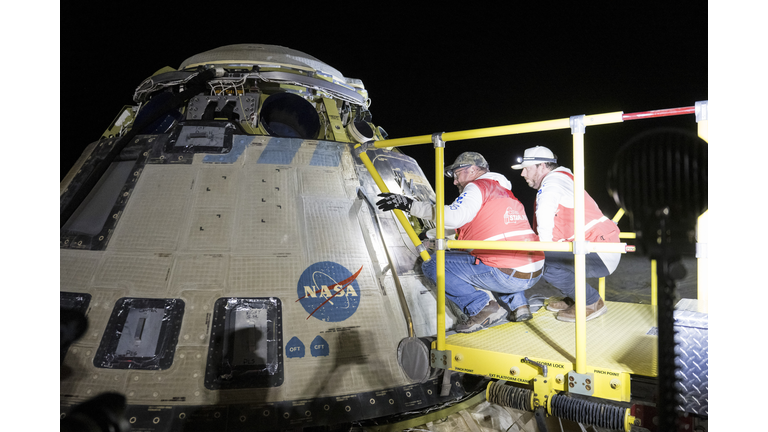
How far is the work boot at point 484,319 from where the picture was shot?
10.4 ft

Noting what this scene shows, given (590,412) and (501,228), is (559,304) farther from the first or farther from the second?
→ (590,412)

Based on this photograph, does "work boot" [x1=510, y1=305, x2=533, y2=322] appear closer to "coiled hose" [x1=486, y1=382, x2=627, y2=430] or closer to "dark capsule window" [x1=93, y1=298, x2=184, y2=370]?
"coiled hose" [x1=486, y1=382, x2=627, y2=430]

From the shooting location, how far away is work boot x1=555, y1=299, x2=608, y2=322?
332cm

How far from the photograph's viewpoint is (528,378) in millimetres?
2514

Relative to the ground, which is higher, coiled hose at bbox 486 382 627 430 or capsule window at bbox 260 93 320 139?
capsule window at bbox 260 93 320 139

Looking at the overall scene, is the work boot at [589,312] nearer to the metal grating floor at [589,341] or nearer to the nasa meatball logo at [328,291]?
the metal grating floor at [589,341]

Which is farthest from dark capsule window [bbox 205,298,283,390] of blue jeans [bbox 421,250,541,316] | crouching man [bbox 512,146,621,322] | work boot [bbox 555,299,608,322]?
work boot [bbox 555,299,608,322]

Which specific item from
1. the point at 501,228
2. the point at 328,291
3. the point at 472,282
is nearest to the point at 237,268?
the point at 328,291

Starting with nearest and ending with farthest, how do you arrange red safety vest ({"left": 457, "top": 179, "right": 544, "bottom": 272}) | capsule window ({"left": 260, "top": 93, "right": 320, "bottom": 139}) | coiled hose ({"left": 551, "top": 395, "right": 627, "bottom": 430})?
coiled hose ({"left": 551, "top": 395, "right": 627, "bottom": 430}), red safety vest ({"left": 457, "top": 179, "right": 544, "bottom": 272}), capsule window ({"left": 260, "top": 93, "right": 320, "bottom": 139})

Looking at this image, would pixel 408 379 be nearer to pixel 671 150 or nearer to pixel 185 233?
pixel 185 233

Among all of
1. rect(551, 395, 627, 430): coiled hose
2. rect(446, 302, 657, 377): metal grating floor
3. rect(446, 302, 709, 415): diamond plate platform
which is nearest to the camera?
rect(446, 302, 709, 415): diamond plate platform

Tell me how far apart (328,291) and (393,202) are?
0.81 m

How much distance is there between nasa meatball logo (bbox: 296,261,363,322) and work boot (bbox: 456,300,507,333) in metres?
0.80

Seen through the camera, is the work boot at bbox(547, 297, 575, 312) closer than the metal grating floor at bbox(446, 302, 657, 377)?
No
